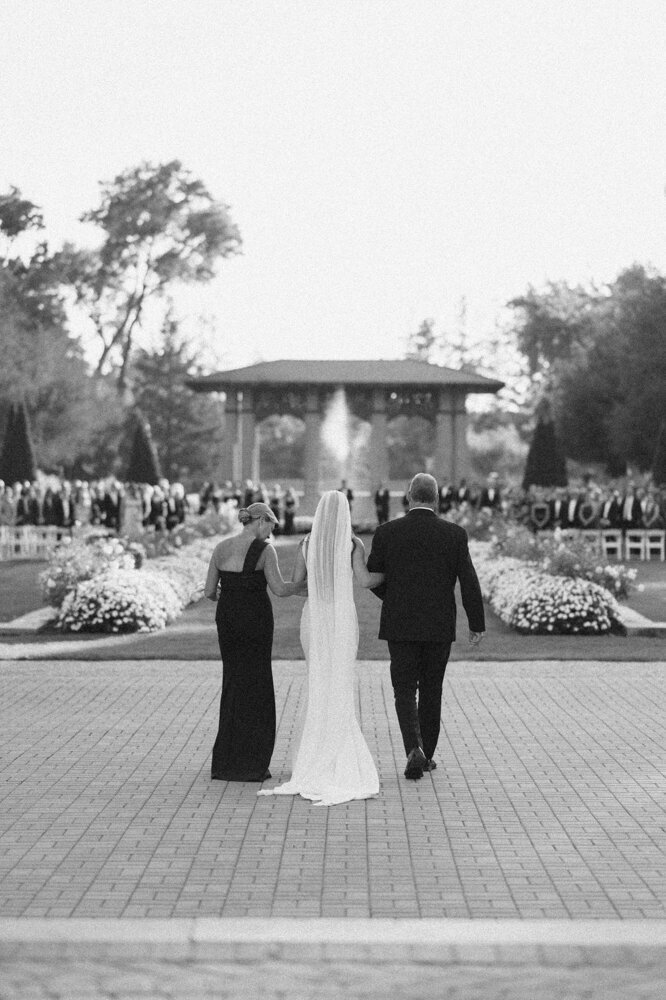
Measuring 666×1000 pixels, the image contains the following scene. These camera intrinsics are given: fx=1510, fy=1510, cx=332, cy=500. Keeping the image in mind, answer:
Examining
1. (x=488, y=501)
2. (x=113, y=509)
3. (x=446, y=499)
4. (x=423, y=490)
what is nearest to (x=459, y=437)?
(x=446, y=499)

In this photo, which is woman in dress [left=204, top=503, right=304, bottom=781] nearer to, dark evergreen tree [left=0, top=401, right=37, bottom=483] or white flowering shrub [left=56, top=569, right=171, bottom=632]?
white flowering shrub [left=56, top=569, right=171, bottom=632]

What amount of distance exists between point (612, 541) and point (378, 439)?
23616 mm

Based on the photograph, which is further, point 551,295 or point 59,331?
point 551,295

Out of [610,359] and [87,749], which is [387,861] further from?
[610,359]

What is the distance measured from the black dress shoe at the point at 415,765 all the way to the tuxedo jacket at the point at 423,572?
68cm

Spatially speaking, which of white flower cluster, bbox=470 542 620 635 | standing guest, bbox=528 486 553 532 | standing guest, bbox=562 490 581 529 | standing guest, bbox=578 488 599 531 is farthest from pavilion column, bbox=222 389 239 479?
white flower cluster, bbox=470 542 620 635

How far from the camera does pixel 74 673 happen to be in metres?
14.1

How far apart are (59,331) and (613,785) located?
5615 cm

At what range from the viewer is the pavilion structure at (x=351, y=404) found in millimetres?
55781

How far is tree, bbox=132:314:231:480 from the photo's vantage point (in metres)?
74.3

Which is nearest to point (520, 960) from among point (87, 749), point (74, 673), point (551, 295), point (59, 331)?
point (87, 749)

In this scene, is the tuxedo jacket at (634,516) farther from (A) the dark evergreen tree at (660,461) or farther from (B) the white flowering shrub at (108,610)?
(B) the white flowering shrub at (108,610)

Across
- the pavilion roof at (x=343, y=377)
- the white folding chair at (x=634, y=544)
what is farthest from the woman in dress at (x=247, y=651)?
Result: the pavilion roof at (x=343, y=377)

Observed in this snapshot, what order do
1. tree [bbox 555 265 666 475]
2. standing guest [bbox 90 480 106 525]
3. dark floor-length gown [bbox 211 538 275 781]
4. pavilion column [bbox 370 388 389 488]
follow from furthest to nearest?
1. pavilion column [bbox 370 388 389 488]
2. tree [bbox 555 265 666 475]
3. standing guest [bbox 90 480 106 525]
4. dark floor-length gown [bbox 211 538 275 781]
